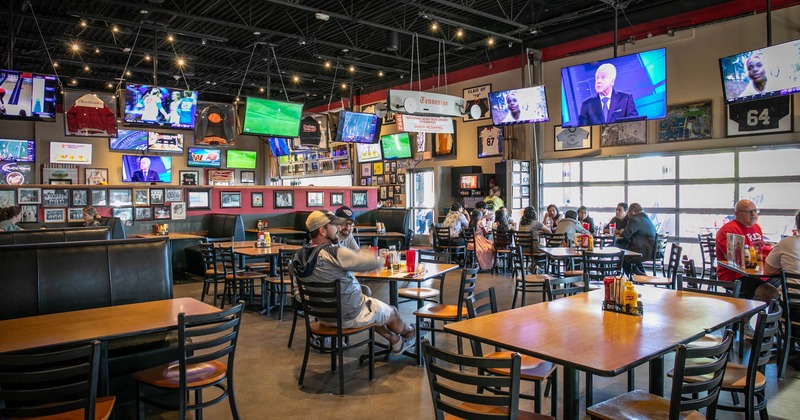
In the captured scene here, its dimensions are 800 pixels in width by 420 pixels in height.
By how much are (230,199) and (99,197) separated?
244 cm

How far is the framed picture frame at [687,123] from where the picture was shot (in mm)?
9570

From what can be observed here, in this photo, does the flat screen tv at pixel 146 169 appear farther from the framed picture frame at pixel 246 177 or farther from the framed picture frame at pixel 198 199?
the framed picture frame at pixel 198 199

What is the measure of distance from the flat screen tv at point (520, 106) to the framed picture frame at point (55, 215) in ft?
26.8

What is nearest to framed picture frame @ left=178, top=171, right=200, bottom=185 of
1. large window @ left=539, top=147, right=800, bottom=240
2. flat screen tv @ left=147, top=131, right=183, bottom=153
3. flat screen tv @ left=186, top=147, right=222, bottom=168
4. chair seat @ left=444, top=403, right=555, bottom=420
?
flat screen tv @ left=186, top=147, right=222, bottom=168

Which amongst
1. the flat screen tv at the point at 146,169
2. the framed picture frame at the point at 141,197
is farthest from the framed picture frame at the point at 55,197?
the flat screen tv at the point at 146,169

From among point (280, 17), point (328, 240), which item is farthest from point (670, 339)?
point (280, 17)

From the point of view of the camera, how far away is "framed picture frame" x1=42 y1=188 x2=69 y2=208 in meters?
9.16

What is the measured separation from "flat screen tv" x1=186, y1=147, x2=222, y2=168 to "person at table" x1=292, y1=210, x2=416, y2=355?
14416 mm

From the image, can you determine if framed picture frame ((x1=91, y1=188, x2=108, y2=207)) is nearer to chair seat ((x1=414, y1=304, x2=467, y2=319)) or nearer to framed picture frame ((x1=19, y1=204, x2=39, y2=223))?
framed picture frame ((x1=19, y1=204, x2=39, y2=223))

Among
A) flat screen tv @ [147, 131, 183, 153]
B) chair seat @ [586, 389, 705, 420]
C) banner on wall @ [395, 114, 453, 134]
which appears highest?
flat screen tv @ [147, 131, 183, 153]

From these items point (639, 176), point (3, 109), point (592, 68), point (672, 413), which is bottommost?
point (672, 413)

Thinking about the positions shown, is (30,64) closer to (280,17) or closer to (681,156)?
(280,17)

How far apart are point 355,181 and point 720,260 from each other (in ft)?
43.9

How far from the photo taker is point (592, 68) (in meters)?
8.48
